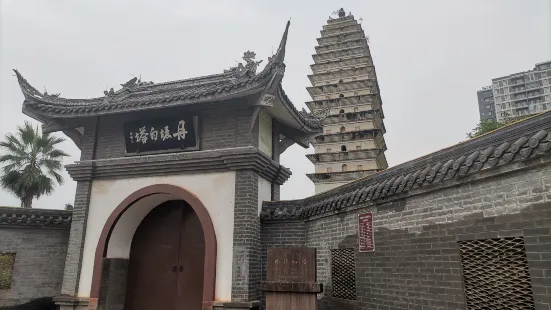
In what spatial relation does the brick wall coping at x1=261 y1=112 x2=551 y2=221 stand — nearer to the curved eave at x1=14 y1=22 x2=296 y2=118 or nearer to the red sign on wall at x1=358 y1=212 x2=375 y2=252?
the red sign on wall at x1=358 y1=212 x2=375 y2=252

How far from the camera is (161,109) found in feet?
27.1

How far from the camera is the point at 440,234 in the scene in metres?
4.82

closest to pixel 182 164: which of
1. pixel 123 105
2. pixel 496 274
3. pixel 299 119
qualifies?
pixel 123 105

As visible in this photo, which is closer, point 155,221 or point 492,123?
point 155,221

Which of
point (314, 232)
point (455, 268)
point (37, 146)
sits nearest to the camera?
point (455, 268)

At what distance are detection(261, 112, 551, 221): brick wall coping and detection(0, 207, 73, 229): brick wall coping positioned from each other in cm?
577

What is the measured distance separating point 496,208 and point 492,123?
51.8 feet

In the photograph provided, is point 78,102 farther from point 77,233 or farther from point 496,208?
point 496,208

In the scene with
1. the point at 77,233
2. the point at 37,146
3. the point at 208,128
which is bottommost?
the point at 77,233

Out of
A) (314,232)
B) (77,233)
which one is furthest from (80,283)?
(314,232)

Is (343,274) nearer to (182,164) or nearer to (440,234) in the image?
(440,234)

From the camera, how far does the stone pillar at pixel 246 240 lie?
7.08 meters

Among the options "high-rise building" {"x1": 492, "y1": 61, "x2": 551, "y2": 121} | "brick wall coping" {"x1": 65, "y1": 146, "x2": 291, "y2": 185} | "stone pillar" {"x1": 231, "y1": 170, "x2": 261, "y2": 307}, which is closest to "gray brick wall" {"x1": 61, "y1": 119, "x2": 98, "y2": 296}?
"brick wall coping" {"x1": 65, "y1": 146, "x2": 291, "y2": 185}

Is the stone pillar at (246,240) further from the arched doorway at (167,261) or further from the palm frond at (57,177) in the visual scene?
the palm frond at (57,177)
